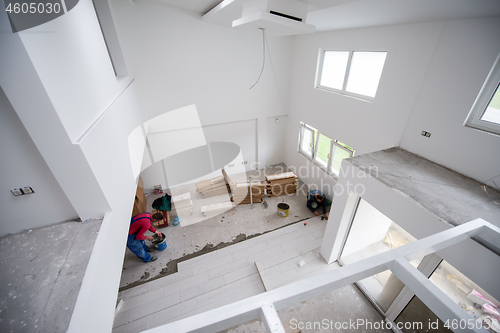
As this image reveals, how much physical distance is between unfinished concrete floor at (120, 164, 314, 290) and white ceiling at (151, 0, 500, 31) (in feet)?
13.5

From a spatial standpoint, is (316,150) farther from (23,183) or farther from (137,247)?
(23,183)

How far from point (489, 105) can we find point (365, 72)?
79.7 inches

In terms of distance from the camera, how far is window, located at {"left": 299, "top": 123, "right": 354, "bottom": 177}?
4961mm

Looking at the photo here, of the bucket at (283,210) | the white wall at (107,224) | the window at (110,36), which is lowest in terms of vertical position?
the bucket at (283,210)

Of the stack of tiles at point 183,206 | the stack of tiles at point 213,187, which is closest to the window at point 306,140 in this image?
the stack of tiles at point 213,187

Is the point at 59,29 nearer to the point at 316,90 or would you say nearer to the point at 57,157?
the point at 57,157

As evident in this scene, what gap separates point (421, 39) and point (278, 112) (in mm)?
3898

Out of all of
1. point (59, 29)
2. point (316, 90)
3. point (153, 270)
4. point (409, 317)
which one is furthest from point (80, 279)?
point (316, 90)

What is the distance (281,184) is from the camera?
18.9ft

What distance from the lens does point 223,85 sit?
5.53 m

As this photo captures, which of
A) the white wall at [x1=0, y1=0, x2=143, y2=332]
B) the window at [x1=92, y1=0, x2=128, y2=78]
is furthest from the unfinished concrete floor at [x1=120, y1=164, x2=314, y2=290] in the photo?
the window at [x1=92, y1=0, x2=128, y2=78]

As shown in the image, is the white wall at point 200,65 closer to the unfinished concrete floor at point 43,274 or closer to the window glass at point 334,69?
the window glass at point 334,69

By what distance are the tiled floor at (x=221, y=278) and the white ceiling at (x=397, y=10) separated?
13.4 ft

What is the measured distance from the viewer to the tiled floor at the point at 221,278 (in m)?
3.37
